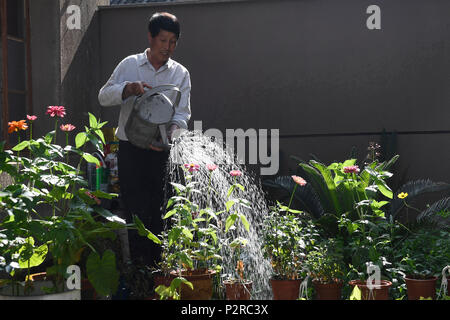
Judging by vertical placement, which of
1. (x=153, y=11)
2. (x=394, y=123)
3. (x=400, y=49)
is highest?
(x=153, y=11)

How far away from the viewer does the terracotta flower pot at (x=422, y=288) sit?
293cm

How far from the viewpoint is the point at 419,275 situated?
9.84 feet

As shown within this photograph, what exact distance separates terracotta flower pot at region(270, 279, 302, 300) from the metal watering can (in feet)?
3.28

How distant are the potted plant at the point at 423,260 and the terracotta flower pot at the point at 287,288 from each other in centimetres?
50

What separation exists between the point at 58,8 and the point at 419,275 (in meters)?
3.51

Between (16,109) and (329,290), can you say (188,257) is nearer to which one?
(329,290)

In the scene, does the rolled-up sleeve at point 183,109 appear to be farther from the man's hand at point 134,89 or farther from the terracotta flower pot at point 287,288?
the terracotta flower pot at point 287,288

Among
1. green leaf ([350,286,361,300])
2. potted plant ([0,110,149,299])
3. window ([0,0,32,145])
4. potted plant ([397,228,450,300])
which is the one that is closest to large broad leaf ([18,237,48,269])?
potted plant ([0,110,149,299])

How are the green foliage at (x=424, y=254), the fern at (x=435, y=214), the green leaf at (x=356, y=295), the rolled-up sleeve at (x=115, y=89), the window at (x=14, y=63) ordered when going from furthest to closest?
1. the window at (x=14, y=63)
2. the fern at (x=435, y=214)
3. the rolled-up sleeve at (x=115, y=89)
4. the green foliage at (x=424, y=254)
5. the green leaf at (x=356, y=295)

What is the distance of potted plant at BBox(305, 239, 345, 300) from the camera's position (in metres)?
2.99

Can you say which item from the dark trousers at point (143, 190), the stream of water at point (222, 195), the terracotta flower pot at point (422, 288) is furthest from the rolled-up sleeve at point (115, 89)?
the terracotta flower pot at point (422, 288)

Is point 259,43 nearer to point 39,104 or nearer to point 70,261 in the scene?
point 39,104

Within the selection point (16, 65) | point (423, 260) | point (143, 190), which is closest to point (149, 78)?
point (143, 190)

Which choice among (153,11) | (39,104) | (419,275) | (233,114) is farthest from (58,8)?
(419,275)
